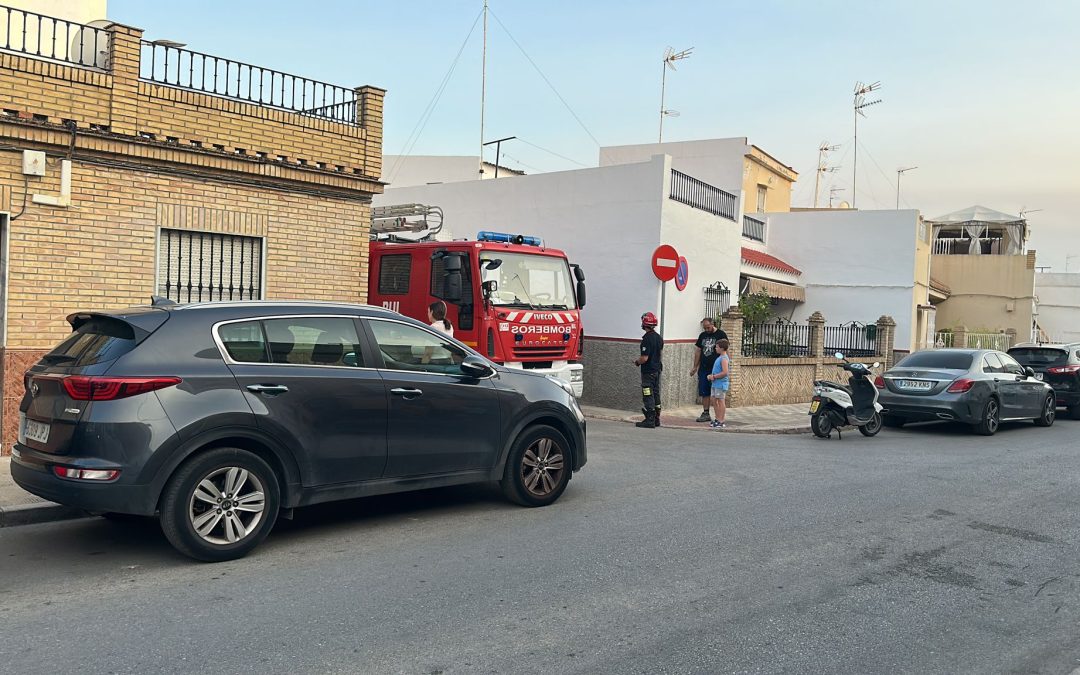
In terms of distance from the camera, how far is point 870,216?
2639 centimetres

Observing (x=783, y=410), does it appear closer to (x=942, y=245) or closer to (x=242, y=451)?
(x=242, y=451)

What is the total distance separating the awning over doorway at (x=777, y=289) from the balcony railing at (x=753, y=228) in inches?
71.2

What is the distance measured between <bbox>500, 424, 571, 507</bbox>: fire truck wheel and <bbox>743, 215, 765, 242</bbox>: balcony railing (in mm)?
19018

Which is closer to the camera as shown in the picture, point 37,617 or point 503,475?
point 37,617

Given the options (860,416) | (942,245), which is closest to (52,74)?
(860,416)

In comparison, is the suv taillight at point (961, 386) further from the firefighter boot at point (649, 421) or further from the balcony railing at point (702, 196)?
the balcony railing at point (702, 196)

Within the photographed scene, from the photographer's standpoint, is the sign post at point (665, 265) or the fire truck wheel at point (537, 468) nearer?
the fire truck wheel at point (537, 468)

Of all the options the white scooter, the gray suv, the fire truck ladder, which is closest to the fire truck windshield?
the fire truck ladder

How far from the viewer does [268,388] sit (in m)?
6.07

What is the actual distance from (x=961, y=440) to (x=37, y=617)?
13.1 metres

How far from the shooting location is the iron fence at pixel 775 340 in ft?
62.7

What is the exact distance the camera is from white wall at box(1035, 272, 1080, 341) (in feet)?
153

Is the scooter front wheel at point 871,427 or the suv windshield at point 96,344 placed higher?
the suv windshield at point 96,344

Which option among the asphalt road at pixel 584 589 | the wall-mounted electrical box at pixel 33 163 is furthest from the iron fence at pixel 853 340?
the wall-mounted electrical box at pixel 33 163
